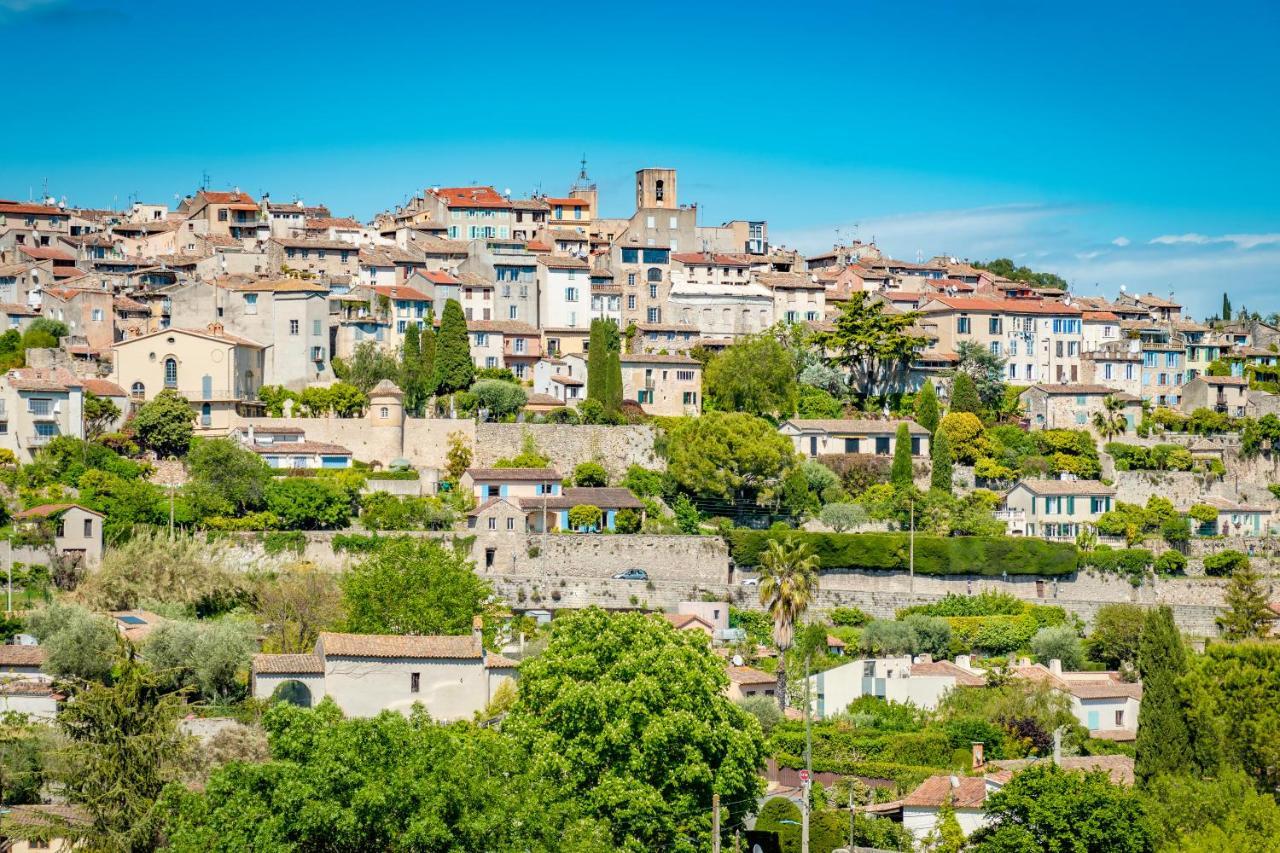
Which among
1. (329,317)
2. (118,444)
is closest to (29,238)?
(329,317)

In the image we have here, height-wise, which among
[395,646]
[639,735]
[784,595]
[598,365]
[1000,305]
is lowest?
[639,735]

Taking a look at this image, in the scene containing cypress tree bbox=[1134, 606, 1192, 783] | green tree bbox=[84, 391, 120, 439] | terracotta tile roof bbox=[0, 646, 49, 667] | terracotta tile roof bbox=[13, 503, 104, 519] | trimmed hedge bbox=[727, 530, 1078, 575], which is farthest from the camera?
green tree bbox=[84, 391, 120, 439]

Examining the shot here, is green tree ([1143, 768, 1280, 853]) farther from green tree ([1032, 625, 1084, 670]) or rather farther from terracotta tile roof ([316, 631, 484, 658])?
green tree ([1032, 625, 1084, 670])

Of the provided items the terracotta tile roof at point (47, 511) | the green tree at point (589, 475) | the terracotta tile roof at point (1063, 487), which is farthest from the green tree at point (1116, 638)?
the terracotta tile roof at point (47, 511)

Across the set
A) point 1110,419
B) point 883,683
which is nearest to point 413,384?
point 883,683

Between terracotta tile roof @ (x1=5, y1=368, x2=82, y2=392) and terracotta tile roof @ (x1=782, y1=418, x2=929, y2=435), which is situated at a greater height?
terracotta tile roof @ (x1=5, y1=368, x2=82, y2=392)

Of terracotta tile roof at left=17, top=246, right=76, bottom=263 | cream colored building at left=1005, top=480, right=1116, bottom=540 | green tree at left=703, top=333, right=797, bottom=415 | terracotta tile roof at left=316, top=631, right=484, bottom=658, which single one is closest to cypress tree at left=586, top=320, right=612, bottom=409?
green tree at left=703, top=333, right=797, bottom=415

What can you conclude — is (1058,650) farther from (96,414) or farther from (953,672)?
(96,414)
